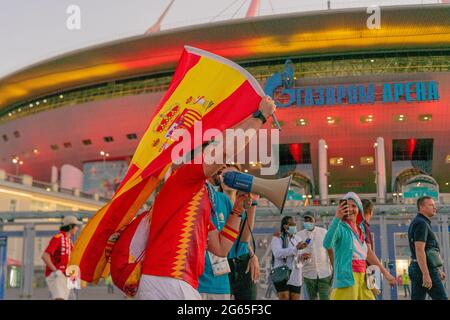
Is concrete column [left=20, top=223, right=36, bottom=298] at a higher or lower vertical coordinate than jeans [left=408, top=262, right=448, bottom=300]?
higher

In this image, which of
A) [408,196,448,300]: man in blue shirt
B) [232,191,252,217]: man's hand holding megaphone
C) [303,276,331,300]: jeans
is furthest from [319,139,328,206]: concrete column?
[232,191,252,217]: man's hand holding megaphone

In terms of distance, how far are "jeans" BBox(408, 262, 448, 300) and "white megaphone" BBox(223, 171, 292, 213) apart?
463 centimetres

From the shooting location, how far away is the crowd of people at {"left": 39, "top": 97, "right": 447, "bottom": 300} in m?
3.19

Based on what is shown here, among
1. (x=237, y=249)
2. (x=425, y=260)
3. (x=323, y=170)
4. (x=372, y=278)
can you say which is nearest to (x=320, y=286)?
(x=425, y=260)

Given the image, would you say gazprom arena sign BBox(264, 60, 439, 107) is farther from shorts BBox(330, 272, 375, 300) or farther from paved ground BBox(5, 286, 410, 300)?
shorts BBox(330, 272, 375, 300)

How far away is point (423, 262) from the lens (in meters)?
7.12

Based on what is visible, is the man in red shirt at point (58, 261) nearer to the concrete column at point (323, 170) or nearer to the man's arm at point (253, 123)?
the man's arm at point (253, 123)

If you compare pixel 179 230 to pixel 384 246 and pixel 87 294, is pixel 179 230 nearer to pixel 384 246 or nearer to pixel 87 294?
pixel 384 246

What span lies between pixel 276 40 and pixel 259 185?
134 ft

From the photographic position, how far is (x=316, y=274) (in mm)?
9414
